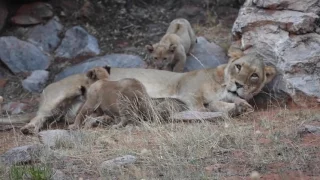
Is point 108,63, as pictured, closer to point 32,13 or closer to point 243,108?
point 32,13

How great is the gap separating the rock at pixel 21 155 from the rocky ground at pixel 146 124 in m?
0.02

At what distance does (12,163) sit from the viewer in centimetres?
766

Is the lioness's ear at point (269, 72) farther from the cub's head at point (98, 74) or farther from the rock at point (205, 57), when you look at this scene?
the cub's head at point (98, 74)

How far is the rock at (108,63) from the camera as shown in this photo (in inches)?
531

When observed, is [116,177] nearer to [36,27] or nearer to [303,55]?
[303,55]

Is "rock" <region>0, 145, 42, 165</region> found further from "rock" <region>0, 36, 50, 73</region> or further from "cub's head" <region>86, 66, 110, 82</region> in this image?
"rock" <region>0, 36, 50, 73</region>

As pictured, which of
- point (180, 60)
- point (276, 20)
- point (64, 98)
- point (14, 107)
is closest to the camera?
point (64, 98)

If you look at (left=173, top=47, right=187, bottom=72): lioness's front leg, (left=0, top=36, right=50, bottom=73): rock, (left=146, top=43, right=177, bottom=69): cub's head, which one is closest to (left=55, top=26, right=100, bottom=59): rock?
(left=0, top=36, right=50, bottom=73): rock

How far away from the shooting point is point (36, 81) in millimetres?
13414

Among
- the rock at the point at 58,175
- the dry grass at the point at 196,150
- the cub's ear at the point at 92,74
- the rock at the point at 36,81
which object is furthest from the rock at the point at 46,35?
the rock at the point at 58,175

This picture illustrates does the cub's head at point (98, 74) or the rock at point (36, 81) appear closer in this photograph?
the cub's head at point (98, 74)

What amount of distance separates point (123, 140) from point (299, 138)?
6.89ft

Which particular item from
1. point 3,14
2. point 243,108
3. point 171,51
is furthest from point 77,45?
point 243,108

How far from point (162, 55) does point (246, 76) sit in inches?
108
